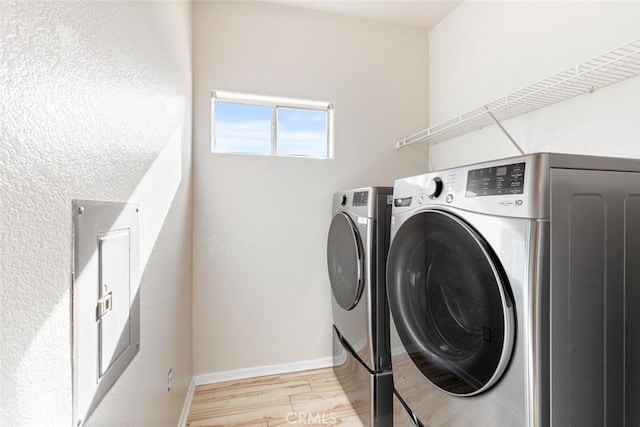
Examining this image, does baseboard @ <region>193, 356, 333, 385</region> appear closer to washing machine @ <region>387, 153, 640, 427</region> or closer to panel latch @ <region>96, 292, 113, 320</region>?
washing machine @ <region>387, 153, 640, 427</region>

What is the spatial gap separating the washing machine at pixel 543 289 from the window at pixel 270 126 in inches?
58.6

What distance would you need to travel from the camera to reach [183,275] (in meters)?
1.73

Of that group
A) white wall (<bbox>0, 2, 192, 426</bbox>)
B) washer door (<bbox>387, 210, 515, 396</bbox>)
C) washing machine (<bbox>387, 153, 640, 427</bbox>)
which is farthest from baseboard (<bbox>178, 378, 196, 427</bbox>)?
washing machine (<bbox>387, 153, 640, 427</bbox>)

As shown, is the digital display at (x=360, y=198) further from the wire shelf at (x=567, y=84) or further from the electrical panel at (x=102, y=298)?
the electrical panel at (x=102, y=298)

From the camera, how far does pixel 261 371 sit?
2137 millimetres

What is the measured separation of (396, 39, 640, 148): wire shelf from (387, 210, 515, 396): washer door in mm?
840

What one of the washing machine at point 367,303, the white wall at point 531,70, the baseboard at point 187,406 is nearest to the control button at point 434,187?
the washing machine at point 367,303

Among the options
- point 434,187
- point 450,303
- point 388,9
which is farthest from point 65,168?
point 388,9

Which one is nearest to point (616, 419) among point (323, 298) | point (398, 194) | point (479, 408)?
point (479, 408)

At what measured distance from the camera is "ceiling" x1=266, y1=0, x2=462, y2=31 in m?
2.11

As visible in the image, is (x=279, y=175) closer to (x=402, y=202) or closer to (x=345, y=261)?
(x=345, y=261)

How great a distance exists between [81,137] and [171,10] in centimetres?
110

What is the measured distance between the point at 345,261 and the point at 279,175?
82 cm

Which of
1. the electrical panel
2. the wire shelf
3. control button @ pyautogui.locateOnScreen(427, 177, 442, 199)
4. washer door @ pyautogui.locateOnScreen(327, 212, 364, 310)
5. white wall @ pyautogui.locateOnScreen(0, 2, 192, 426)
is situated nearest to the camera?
white wall @ pyautogui.locateOnScreen(0, 2, 192, 426)
